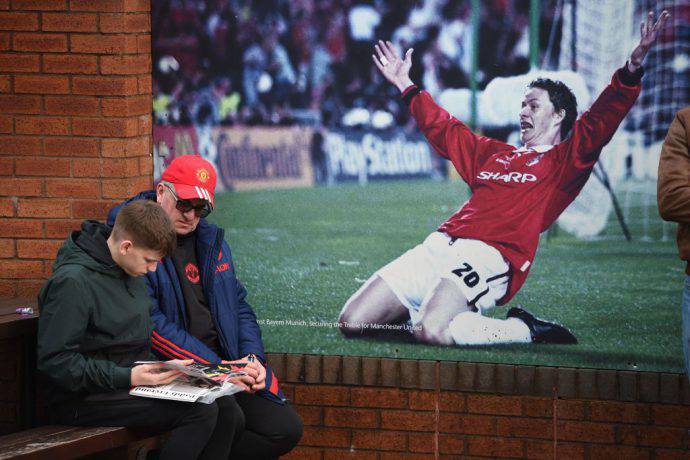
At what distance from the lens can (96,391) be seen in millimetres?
4203

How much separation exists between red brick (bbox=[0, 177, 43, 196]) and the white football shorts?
5.48 ft

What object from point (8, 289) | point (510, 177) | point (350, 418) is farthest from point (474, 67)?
point (8, 289)

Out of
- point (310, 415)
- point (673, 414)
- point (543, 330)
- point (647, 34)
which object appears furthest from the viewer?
point (310, 415)

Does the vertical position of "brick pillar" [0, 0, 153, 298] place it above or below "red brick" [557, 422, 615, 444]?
above

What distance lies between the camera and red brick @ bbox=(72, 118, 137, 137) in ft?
17.6

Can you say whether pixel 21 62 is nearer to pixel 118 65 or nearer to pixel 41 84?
pixel 41 84

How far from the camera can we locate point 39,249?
17.8 ft

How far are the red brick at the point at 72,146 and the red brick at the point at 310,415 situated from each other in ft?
5.15

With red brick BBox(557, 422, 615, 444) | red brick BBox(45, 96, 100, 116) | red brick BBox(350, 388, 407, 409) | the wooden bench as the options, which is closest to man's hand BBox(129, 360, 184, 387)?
the wooden bench

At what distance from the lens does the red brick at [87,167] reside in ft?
17.7

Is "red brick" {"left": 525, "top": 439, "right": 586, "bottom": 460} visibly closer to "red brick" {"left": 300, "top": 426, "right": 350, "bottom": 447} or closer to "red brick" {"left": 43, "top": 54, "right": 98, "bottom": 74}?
"red brick" {"left": 300, "top": 426, "right": 350, "bottom": 447}

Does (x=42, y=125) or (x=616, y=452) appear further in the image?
(x=42, y=125)

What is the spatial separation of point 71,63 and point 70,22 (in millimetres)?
190

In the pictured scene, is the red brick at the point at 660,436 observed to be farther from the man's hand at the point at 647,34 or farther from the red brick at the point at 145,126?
the red brick at the point at 145,126
